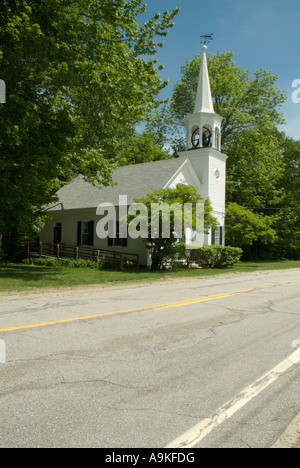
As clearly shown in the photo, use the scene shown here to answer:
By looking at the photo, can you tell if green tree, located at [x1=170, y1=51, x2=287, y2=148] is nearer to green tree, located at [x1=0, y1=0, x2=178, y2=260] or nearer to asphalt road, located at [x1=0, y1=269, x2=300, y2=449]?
green tree, located at [x1=0, y1=0, x2=178, y2=260]

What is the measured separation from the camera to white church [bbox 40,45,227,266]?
2486 cm

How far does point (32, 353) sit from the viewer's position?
5.33 meters

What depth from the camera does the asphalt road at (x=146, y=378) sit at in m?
3.27

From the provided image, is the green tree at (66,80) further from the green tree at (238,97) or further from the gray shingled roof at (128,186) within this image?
the green tree at (238,97)

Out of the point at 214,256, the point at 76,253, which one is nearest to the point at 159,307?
the point at 76,253

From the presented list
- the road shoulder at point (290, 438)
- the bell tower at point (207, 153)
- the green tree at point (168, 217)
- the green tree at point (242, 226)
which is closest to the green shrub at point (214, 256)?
the bell tower at point (207, 153)

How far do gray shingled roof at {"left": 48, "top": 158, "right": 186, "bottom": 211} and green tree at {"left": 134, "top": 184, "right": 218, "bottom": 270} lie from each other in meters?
2.83

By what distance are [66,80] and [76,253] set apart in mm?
12998

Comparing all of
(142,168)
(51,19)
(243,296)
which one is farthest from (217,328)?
(142,168)

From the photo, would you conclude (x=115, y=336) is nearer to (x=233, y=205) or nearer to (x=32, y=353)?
(x=32, y=353)

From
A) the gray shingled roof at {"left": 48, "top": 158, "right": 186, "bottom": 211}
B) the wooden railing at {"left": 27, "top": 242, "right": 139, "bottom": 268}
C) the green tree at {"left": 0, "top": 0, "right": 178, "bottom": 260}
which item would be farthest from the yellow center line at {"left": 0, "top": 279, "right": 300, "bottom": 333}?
the gray shingled roof at {"left": 48, "top": 158, "right": 186, "bottom": 211}

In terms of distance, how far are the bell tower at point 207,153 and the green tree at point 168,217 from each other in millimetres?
6278

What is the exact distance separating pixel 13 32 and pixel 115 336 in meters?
11.7

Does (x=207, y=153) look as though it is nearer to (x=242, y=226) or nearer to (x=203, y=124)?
(x=203, y=124)
